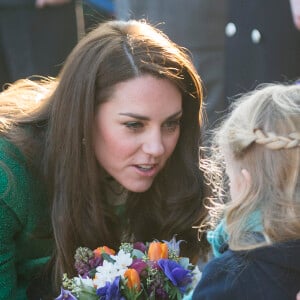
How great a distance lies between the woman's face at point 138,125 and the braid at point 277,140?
64cm

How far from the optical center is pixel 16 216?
286cm

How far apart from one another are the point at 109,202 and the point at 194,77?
2.05 ft

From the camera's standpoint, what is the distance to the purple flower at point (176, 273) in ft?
8.25

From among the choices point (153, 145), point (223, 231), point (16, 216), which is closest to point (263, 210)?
point (223, 231)

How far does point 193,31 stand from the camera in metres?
4.28

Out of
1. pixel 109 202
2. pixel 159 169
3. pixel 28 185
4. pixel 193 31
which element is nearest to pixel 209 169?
pixel 159 169

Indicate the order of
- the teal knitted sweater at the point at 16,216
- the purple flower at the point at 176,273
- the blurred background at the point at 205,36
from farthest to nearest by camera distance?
the blurred background at the point at 205,36 < the teal knitted sweater at the point at 16,216 < the purple flower at the point at 176,273

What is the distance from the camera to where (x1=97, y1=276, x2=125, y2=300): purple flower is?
2410 mm

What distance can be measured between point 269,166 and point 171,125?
74 cm

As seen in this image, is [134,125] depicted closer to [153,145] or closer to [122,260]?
[153,145]

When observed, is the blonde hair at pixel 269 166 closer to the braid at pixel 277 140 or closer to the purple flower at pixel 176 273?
the braid at pixel 277 140

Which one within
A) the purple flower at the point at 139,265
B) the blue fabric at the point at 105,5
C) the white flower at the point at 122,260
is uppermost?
the blue fabric at the point at 105,5

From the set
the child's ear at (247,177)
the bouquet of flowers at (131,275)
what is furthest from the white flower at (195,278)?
the child's ear at (247,177)

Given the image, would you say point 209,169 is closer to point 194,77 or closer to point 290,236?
point 194,77
